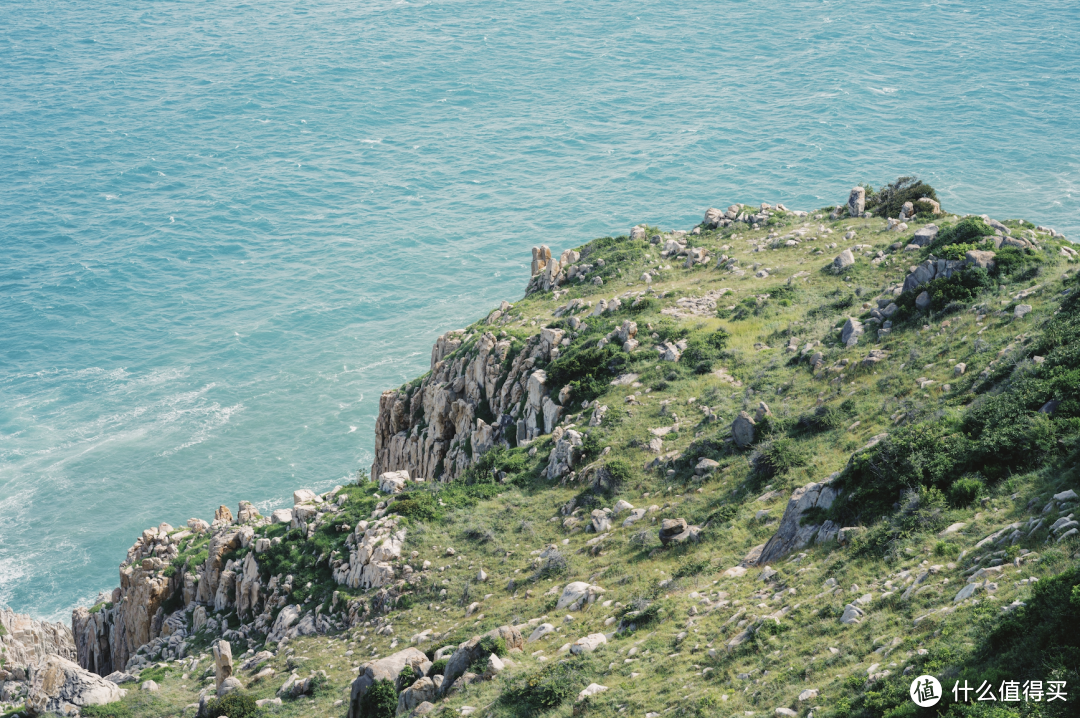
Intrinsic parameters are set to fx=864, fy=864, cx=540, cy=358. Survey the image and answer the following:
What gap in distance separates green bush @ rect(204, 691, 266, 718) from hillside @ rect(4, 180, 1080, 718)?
4.9 inches

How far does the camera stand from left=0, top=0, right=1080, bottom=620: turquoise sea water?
95375 mm

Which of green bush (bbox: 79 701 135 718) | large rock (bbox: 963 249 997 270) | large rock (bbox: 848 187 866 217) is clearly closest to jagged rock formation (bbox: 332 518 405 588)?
green bush (bbox: 79 701 135 718)

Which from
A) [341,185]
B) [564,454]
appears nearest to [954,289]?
[564,454]

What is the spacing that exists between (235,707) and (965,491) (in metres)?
25.9

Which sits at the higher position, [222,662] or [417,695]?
[417,695]

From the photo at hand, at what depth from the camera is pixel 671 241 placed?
2483 inches

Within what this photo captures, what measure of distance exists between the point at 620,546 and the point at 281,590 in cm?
1688

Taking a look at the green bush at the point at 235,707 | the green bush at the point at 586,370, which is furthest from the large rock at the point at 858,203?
the green bush at the point at 235,707

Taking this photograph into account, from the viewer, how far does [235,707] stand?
104 feet

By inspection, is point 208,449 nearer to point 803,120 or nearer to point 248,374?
point 248,374

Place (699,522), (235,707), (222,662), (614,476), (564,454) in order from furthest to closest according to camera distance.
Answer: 1. (564,454)
2. (614,476)
3. (222,662)
4. (699,522)
5. (235,707)

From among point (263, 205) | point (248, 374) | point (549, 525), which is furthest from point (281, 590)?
point (263, 205)

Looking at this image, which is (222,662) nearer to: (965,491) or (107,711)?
(107,711)

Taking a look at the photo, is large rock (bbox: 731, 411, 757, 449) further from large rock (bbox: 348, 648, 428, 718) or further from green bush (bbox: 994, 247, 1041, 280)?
large rock (bbox: 348, 648, 428, 718)
